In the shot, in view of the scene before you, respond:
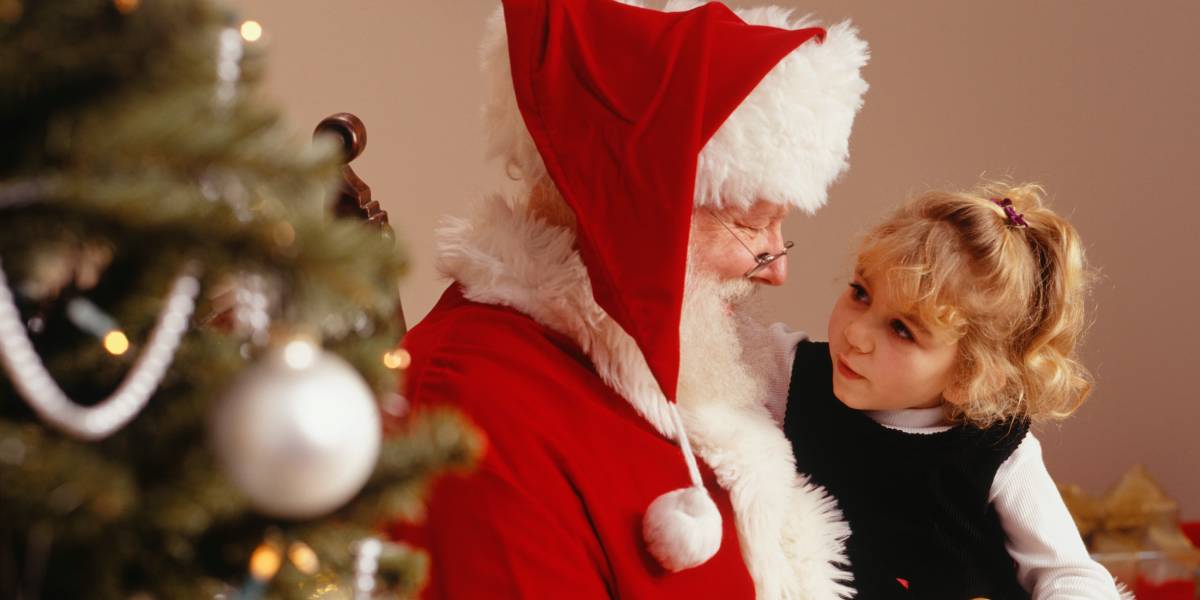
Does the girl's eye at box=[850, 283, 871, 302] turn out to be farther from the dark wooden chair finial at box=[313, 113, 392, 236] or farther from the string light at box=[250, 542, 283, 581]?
the string light at box=[250, 542, 283, 581]

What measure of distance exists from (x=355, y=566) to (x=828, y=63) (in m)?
1.00

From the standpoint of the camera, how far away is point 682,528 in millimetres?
1149

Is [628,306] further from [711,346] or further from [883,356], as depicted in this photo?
[883,356]

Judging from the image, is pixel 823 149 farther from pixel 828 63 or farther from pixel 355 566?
pixel 355 566

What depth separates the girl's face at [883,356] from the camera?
1601 mm

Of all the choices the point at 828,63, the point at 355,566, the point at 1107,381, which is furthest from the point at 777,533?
the point at 1107,381

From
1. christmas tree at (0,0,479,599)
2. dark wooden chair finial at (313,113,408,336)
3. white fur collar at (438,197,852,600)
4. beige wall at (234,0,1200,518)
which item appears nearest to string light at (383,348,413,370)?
christmas tree at (0,0,479,599)

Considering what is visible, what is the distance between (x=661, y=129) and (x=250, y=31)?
740 millimetres

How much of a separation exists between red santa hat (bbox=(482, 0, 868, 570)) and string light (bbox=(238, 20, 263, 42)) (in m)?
0.70

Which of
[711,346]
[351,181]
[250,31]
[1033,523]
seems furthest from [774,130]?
[250,31]

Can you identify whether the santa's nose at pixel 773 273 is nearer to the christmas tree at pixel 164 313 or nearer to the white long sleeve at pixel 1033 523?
the white long sleeve at pixel 1033 523

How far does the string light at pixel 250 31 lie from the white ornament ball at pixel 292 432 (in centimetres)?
17

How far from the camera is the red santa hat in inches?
47.4

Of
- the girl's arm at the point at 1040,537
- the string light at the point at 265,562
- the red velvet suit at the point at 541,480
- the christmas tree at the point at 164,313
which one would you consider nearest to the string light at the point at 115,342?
the christmas tree at the point at 164,313
